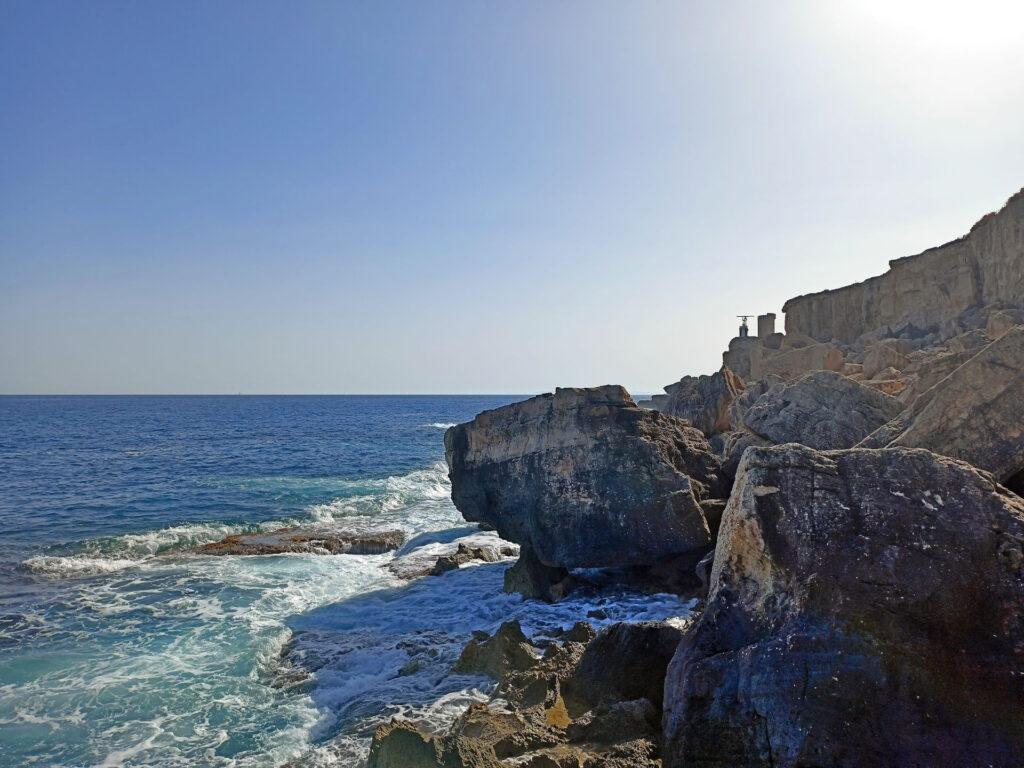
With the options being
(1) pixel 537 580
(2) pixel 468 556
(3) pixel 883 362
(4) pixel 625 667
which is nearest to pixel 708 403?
(3) pixel 883 362

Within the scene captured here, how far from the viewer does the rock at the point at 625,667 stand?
8039mm

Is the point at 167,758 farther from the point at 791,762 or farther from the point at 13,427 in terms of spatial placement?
the point at 13,427

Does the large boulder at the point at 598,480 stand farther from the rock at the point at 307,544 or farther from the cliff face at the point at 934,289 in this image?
the cliff face at the point at 934,289

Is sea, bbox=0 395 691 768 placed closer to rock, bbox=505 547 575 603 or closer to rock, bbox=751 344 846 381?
rock, bbox=505 547 575 603

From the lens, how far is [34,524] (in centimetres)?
2547

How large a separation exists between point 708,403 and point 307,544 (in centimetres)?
1610

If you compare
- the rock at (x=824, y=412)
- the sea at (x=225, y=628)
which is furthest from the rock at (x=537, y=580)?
the rock at (x=824, y=412)

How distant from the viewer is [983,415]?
8562mm

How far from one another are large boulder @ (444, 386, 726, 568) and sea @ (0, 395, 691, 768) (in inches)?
51.0

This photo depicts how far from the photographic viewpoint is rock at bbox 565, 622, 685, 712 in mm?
8039

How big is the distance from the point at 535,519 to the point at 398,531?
11.6 m

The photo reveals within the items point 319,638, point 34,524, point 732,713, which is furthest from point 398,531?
point 732,713

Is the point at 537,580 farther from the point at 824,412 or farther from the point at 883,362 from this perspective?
the point at 883,362

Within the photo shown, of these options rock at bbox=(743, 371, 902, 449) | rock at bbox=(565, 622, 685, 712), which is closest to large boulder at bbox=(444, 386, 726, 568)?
rock at bbox=(743, 371, 902, 449)
